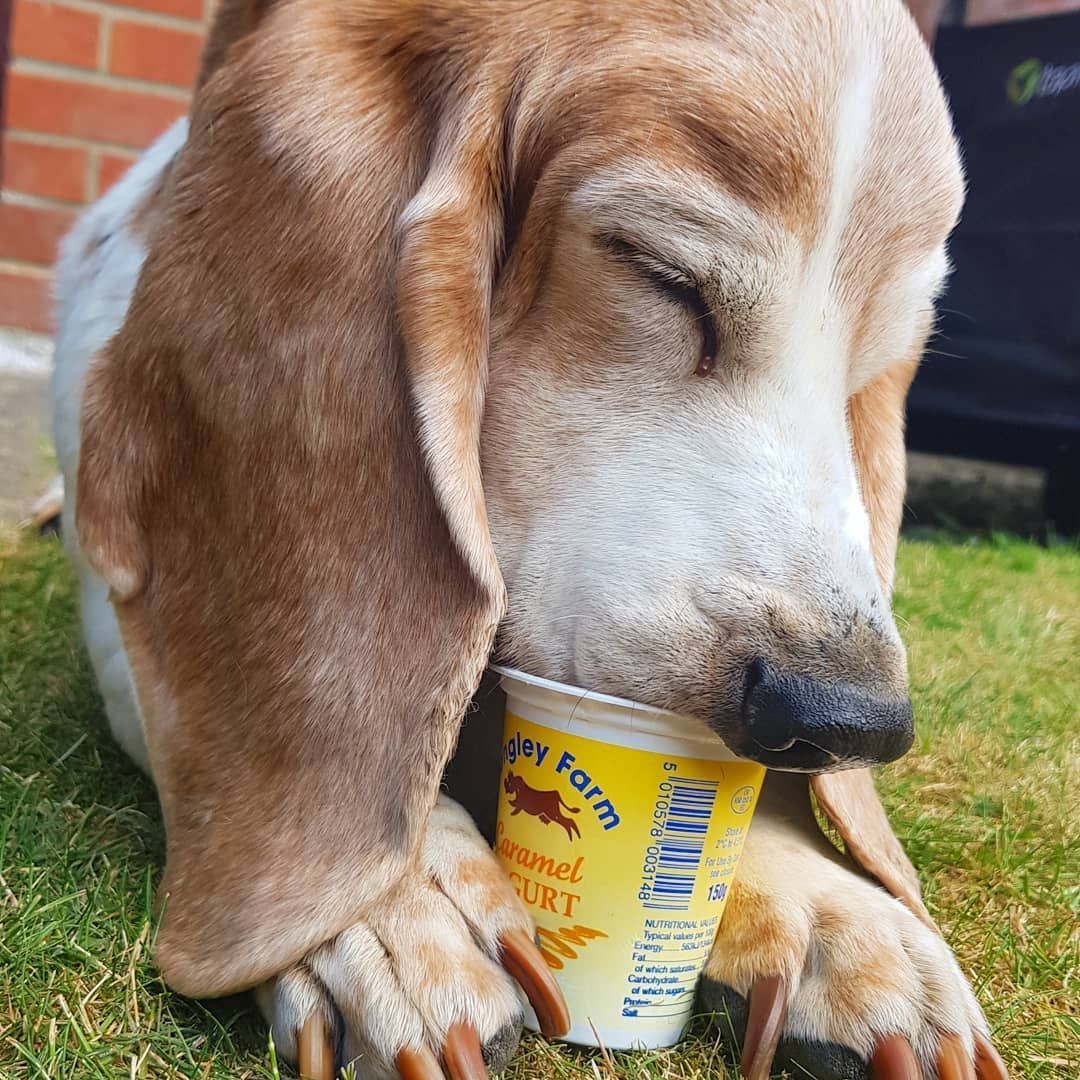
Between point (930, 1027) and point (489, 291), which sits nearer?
point (930, 1027)

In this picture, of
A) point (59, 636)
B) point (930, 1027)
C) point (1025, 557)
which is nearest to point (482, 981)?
point (930, 1027)

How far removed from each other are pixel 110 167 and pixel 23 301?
21.2 inches

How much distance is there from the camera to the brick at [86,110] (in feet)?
13.1

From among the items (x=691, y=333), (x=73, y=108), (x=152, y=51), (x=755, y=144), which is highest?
(x=755, y=144)

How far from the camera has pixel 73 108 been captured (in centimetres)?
403

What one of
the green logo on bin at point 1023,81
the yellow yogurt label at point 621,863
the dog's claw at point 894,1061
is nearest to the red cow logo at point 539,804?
the yellow yogurt label at point 621,863

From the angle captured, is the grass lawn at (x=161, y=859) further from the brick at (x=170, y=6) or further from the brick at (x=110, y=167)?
the brick at (x=170, y=6)

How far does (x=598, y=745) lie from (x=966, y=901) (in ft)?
2.57

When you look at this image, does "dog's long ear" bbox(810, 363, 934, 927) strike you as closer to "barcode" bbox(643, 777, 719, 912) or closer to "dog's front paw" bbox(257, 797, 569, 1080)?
"barcode" bbox(643, 777, 719, 912)

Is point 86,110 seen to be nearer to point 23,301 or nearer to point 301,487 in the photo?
point 23,301

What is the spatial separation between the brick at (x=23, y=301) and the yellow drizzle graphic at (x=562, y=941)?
11.0 feet

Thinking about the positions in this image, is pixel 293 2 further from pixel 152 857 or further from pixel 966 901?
pixel 966 901

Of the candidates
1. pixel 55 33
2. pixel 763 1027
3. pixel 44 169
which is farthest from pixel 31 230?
pixel 763 1027

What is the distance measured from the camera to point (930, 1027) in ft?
4.13
